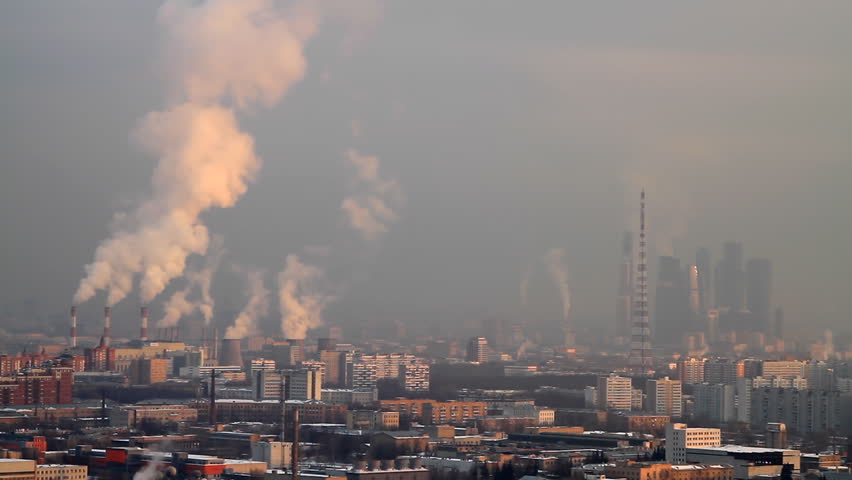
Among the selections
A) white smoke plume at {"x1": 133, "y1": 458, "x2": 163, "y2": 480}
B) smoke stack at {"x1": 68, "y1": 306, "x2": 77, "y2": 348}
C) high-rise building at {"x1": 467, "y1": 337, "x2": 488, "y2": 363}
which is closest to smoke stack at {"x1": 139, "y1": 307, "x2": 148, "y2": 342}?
smoke stack at {"x1": 68, "y1": 306, "x2": 77, "y2": 348}

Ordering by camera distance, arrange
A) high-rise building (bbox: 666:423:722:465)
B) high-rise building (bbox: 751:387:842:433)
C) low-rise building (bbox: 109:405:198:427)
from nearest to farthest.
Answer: high-rise building (bbox: 666:423:722:465)
high-rise building (bbox: 751:387:842:433)
low-rise building (bbox: 109:405:198:427)

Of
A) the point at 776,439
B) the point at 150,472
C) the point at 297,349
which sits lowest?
the point at 150,472

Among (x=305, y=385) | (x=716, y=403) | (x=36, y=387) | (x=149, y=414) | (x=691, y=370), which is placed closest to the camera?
(x=149, y=414)

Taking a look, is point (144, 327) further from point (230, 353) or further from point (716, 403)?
point (716, 403)

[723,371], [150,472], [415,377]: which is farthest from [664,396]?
[150,472]

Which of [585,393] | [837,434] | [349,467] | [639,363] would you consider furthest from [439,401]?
[349,467]

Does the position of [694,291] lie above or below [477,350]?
above

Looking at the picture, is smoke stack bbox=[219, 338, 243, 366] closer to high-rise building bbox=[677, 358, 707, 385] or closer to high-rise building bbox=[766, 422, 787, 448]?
high-rise building bbox=[677, 358, 707, 385]

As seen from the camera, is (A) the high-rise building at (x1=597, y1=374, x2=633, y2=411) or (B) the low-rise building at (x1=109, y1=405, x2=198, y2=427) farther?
(A) the high-rise building at (x1=597, y1=374, x2=633, y2=411)
